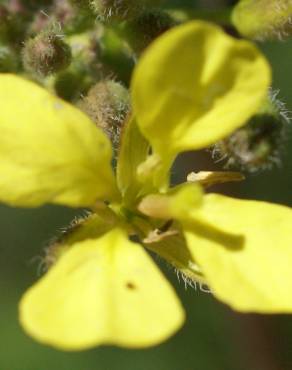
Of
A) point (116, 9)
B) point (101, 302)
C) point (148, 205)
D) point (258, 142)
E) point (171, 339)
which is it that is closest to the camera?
point (101, 302)

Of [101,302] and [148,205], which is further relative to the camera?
[148,205]

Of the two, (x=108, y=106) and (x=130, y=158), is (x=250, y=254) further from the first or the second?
(x=108, y=106)

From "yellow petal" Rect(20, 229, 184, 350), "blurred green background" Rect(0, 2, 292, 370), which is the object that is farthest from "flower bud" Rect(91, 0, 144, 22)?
"blurred green background" Rect(0, 2, 292, 370)

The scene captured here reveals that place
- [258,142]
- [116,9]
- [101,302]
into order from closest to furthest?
1. [101,302]
2. [258,142]
3. [116,9]

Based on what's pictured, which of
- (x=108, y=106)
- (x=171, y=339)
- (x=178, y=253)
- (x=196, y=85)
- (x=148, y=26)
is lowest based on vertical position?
(x=171, y=339)

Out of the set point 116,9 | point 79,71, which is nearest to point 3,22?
point 79,71

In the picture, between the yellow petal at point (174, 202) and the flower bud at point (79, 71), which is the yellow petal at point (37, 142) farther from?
the flower bud at point (79, 71)
